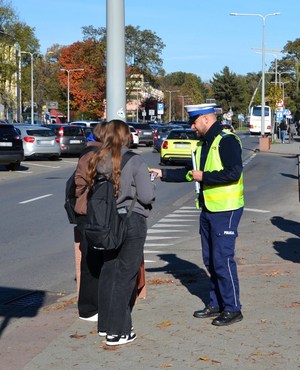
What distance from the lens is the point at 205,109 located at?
21.6 ft

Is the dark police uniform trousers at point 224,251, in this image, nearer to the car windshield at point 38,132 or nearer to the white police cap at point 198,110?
the white police cap at point 198,110

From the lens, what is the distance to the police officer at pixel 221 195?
6398 millimetres

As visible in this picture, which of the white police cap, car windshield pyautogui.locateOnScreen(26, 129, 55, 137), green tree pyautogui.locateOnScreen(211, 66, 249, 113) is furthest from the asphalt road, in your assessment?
green tree pyautogui.locateOnScreen(211, 66, 249, 113)

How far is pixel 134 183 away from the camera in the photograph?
6012 mm

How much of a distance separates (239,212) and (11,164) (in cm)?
2482

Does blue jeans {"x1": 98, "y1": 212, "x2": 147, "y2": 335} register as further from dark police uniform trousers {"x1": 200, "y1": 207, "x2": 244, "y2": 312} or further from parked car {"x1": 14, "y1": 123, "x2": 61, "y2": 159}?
parked car {"x1": 14, "y1": 123, "x2": 61, "y2": 159}

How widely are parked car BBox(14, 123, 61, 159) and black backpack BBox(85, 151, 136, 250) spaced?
2977 centimetres

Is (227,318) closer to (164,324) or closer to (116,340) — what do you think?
(164,324)

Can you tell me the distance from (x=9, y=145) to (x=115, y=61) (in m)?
20.6

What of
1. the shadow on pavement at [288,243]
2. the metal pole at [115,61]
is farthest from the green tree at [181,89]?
the metal pole at [115,61]

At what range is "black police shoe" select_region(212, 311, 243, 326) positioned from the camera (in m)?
6.46

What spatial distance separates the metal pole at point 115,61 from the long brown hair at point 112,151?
2.75 m

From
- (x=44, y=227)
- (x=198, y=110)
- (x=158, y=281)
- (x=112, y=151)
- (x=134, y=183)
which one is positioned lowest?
(x=44, y=227)

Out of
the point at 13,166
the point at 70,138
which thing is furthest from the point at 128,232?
the point at 70,138
